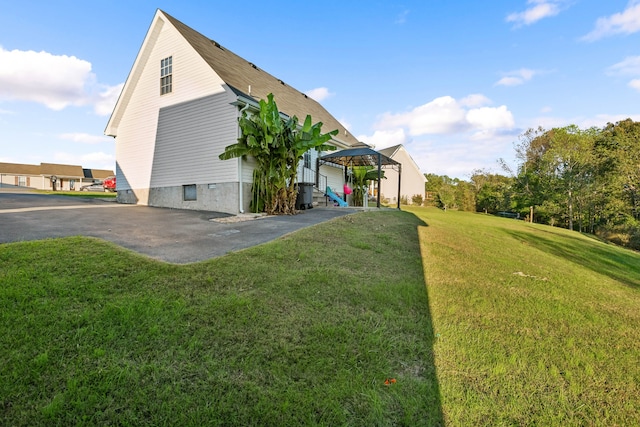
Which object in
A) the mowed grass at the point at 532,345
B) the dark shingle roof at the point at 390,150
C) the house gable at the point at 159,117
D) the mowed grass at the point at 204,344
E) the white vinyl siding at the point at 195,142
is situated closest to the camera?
the mowed grass at the point at 204,344

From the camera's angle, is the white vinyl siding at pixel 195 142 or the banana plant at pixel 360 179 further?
the banana plant at pixel 360 179

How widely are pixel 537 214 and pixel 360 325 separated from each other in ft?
105

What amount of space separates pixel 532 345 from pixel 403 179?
96.9ft

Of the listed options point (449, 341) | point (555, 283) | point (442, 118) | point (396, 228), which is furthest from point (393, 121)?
point (449, 341)

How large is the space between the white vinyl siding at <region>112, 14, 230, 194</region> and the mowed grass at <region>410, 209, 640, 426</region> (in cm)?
1122

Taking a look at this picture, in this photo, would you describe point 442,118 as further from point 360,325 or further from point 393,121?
point 360,325

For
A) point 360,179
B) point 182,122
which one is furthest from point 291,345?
point 360,179

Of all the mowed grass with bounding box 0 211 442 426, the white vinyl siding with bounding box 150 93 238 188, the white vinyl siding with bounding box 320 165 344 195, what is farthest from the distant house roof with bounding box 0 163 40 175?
the mowed grass with bounding box 0 211 442 426

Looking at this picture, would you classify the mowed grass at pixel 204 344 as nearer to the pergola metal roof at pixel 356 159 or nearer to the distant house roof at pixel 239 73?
the distant house roof at pixel 239 73

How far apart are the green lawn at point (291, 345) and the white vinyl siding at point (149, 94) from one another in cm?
948

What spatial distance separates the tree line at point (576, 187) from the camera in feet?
73.2

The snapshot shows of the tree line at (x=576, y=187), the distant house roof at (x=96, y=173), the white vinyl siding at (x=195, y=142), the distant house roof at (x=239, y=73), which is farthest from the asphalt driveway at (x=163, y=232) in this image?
the distant house roof at (x=96, y=173)

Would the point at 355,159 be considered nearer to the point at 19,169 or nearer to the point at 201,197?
the point at 201,197

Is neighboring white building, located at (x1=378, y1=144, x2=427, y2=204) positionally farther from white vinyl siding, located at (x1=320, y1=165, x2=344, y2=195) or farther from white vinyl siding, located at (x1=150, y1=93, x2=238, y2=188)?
white vinyl siding, located at (x1=150, y1=93, x2=238, y2=188)
